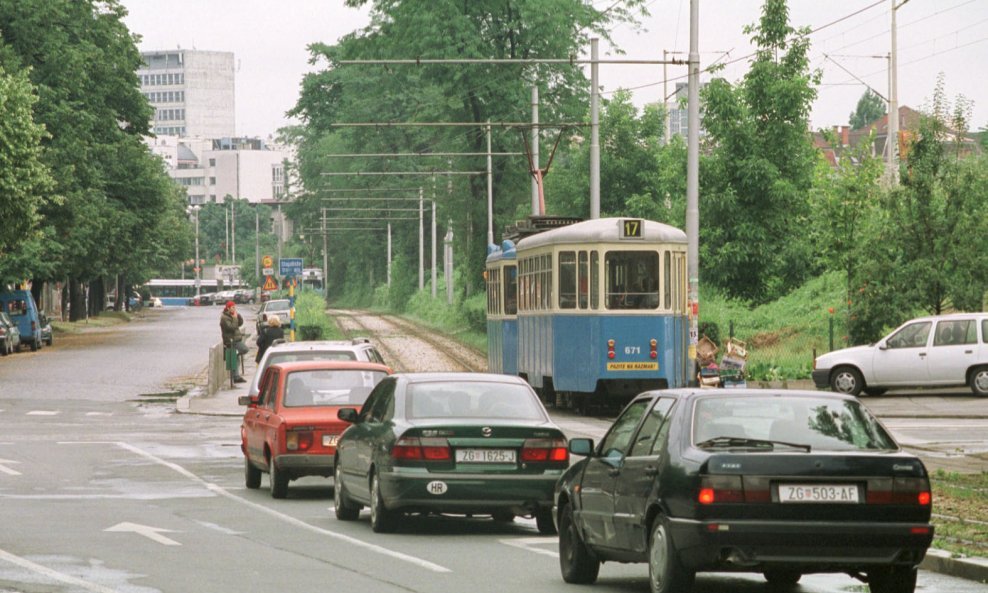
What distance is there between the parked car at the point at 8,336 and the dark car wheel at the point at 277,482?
154 ft

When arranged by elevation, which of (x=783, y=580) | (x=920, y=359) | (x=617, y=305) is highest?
(x=617, y=305)

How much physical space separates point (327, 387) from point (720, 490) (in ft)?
32.8

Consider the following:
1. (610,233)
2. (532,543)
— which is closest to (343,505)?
(532,543)

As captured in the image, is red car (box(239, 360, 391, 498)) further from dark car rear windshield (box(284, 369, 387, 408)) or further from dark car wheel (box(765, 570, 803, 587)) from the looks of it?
dark car wheel (box(765, 570, 803, 587))

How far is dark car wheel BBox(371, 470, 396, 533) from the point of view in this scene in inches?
625

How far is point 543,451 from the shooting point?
617 inches

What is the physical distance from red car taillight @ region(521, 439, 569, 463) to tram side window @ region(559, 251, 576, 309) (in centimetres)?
1659

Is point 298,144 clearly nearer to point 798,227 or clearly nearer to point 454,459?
point 798,227

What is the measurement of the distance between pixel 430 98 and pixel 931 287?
30.0m

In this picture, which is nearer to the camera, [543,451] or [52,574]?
[52,574]

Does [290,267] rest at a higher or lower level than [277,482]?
higher

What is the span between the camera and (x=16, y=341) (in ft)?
219

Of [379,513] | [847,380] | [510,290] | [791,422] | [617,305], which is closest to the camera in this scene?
[791,422]

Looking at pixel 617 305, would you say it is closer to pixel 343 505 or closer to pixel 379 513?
pixel 343 505
